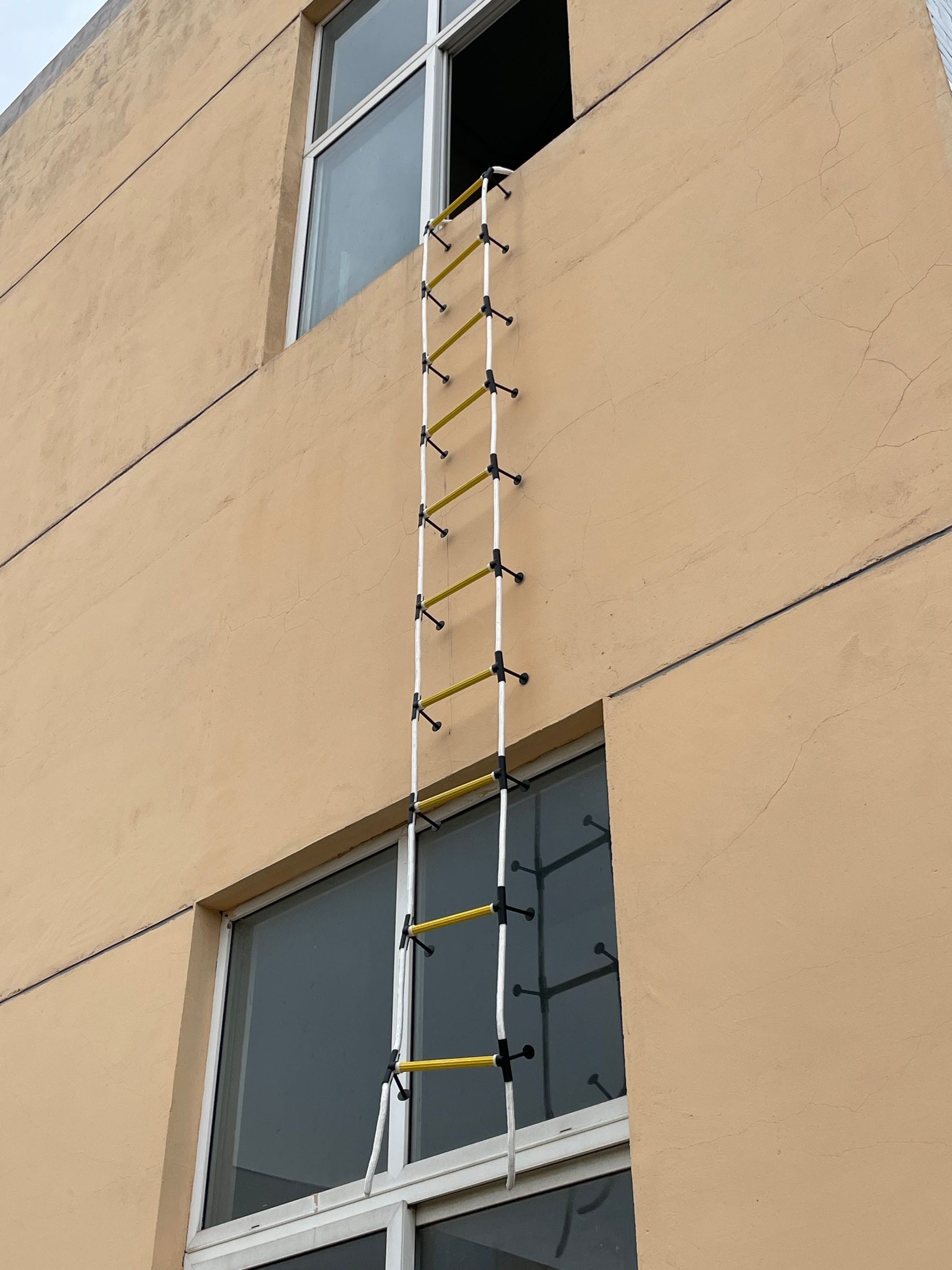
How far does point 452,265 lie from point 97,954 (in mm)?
2738

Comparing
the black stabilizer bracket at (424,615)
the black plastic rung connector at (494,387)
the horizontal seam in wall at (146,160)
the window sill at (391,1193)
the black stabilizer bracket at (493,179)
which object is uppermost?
the horizontal seam in wall at (146,160)

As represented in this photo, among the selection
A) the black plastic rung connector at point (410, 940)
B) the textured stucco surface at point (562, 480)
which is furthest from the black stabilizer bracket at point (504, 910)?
the textured stucco surface at point (562, 480)

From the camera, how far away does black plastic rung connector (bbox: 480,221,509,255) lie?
5.04 metres

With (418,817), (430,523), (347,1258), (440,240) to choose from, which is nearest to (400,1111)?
(347,1258)

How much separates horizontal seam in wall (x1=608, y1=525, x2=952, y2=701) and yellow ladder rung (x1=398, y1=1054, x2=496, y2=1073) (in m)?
0.99

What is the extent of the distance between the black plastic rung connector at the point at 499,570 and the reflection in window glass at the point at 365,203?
6.54 feet

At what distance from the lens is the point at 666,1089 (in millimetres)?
3174

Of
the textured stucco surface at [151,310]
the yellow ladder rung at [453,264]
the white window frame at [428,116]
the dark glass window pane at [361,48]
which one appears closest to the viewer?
the yellow ladder rung at [453,264]

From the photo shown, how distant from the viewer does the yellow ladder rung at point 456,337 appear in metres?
4.90

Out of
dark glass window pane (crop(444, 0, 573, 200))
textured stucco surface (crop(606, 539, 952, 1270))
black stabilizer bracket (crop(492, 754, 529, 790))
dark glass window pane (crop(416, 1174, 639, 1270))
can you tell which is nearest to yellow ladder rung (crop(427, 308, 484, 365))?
dark glass window pane (crop(444, 0, 573, 200))

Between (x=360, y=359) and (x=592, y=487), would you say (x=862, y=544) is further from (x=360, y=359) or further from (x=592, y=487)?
(x=360, y=359)

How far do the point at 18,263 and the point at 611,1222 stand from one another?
6846 mm

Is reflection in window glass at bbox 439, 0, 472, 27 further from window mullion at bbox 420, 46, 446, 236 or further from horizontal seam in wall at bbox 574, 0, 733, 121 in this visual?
horizontal seam in wall at bbox 574, 0, 733, 121

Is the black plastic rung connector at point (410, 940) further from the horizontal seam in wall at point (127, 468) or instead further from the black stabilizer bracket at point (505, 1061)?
the horizontal seam in wall at point (127, 468)
